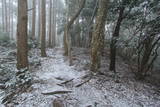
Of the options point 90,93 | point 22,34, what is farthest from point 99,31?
point 22,34

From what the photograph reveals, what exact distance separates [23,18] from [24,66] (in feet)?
6.11

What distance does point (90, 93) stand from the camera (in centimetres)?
545

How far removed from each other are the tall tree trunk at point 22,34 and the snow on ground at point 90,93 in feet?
2.90

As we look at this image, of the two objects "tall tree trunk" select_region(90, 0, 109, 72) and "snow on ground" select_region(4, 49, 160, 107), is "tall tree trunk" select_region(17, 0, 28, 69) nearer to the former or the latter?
"snow on ground" select_region(4, 49, 160, 107)

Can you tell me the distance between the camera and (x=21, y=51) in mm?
6230

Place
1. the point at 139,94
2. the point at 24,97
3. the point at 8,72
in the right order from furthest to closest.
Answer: the point at 8,72, the point at 139,94, the point at 24,97

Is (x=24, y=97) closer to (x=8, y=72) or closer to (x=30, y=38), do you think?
(x=8, y=72)

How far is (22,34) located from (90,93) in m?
3.35

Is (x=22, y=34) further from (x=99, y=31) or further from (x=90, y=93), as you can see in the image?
(x=90, y=93)

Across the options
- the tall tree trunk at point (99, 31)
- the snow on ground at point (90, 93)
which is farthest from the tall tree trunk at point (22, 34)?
the tall tree trunk at point (99, 31)

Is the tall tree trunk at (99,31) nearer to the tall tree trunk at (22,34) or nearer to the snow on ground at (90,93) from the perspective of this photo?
the snow on ground at (90,93)

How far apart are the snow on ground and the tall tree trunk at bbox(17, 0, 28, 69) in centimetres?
88

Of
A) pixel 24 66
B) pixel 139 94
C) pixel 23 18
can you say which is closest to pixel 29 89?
pixel 24 66

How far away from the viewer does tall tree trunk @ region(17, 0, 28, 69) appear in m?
5.98
